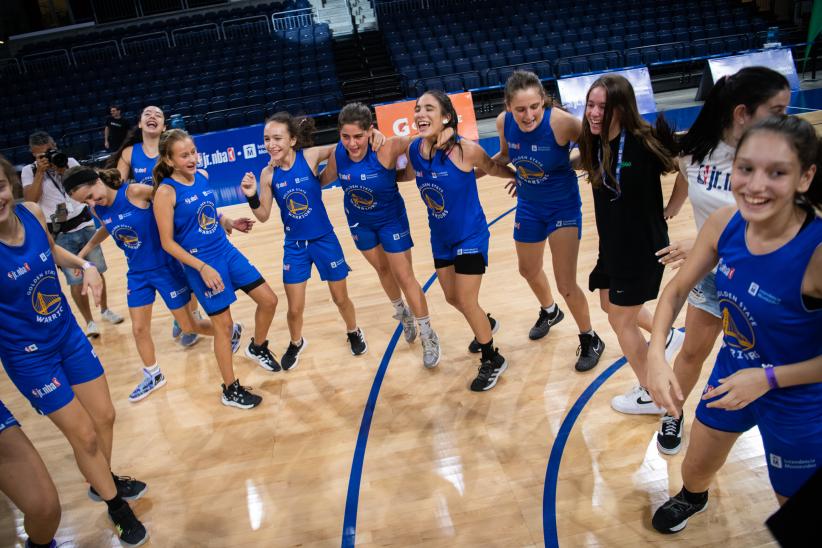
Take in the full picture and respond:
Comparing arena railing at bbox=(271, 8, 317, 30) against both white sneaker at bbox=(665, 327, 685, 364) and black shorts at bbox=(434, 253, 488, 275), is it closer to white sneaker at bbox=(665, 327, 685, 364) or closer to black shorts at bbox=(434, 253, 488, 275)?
black shorts at bbox=(434, 253, 488, 275)

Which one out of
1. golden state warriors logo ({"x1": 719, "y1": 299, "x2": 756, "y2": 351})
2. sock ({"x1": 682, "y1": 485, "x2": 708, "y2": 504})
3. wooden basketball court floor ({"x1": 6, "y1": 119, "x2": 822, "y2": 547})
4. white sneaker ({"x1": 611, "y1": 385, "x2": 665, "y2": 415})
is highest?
golden state warriors logo ({"x1": 719, "y1": 299, "x2": 756, "y2": 351})

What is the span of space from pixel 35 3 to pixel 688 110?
2168cm

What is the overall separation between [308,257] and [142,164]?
6.72 feet

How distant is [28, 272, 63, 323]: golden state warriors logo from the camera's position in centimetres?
267

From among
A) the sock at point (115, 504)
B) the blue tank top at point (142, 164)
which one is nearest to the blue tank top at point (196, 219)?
the blue tank top at point (142, 164)

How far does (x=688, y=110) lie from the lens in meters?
12.4

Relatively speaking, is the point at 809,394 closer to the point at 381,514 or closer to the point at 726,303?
the point at 726,303

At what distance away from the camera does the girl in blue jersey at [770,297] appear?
174 cm

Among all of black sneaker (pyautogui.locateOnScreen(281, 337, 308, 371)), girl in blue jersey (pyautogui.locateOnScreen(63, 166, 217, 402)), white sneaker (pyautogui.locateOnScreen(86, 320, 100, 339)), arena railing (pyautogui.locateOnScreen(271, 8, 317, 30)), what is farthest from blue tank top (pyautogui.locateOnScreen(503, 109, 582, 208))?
arena railing (pyautogui.locateOnScreen(271, 8, 317, 30))

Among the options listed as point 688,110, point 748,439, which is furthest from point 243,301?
point 688,110

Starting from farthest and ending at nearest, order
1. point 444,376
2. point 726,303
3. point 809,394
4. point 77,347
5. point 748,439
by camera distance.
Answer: point 444,376
point 748,439
point 77,347
point 726,303
point 809,394

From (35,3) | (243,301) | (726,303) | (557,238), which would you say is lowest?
(243,301)

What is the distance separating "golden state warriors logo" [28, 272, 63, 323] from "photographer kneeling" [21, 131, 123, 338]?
2.33 m

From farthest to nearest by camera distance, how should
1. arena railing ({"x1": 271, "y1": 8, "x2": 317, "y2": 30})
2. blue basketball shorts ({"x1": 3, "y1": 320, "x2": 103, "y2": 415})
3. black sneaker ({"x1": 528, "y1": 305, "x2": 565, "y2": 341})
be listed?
arena railing ({"x1": 271, "y1": 8, "x2": 317, "y2": 30}) < black sneaker ({"x1": 528, "y1": 305, "x2": 565, "y2": 341}) < blue basketball shorts ({"x1": 3, "y1": 320, "x2": 103, "y2": 415})
